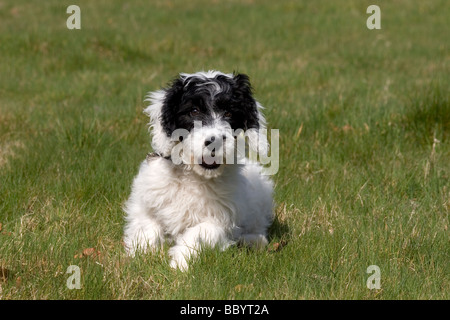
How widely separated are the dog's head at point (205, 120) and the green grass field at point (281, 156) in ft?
2.12

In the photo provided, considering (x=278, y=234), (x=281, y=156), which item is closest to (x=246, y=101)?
(x=278, y=234)

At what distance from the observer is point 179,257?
Result: 4.11m

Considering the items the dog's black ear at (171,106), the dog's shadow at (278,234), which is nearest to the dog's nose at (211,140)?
the dog's black ear at (171,106)

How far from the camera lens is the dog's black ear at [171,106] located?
435cm

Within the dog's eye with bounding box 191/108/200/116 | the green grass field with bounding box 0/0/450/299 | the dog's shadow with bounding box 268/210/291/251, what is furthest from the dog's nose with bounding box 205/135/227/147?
the dog's shadow with bounding box 268/210/291/251

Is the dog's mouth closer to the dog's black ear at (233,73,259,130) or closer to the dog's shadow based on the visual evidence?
the dog's black ear at (233,73,259,130)

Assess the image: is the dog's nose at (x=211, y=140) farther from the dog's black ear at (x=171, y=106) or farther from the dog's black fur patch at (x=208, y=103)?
the dog's black ear at (x=171, y=106)

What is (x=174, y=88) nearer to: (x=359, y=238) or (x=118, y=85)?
(x=359, y=238)

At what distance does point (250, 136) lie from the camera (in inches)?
175

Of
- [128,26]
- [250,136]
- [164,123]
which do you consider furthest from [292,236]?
[128,26]

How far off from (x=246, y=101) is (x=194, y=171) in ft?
1.99

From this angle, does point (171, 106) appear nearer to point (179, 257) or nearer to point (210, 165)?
point (210, 165)
